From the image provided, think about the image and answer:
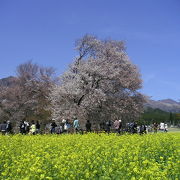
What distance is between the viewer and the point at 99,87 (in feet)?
105

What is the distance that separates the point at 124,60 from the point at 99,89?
6.05 m

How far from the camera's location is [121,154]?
859 cm

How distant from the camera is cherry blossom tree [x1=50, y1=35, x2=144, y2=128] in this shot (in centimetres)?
3067

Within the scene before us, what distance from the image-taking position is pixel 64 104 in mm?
31500

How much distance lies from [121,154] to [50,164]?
213 cm

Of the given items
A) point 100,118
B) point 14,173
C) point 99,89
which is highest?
point 99,89

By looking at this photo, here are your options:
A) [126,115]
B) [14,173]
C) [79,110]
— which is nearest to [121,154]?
[14,173]

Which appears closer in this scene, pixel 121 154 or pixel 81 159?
pixel 81 159

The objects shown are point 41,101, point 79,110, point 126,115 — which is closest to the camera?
point 79,110

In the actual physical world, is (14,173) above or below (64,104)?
below

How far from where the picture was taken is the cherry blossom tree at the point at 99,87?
101ft

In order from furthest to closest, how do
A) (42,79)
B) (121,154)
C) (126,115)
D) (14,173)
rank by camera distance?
(42,79), (126,115), (121,154), (14,173)

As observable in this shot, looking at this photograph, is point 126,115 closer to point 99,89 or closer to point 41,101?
point 99,89

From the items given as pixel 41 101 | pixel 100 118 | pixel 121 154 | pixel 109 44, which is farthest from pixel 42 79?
pixel 121 154
